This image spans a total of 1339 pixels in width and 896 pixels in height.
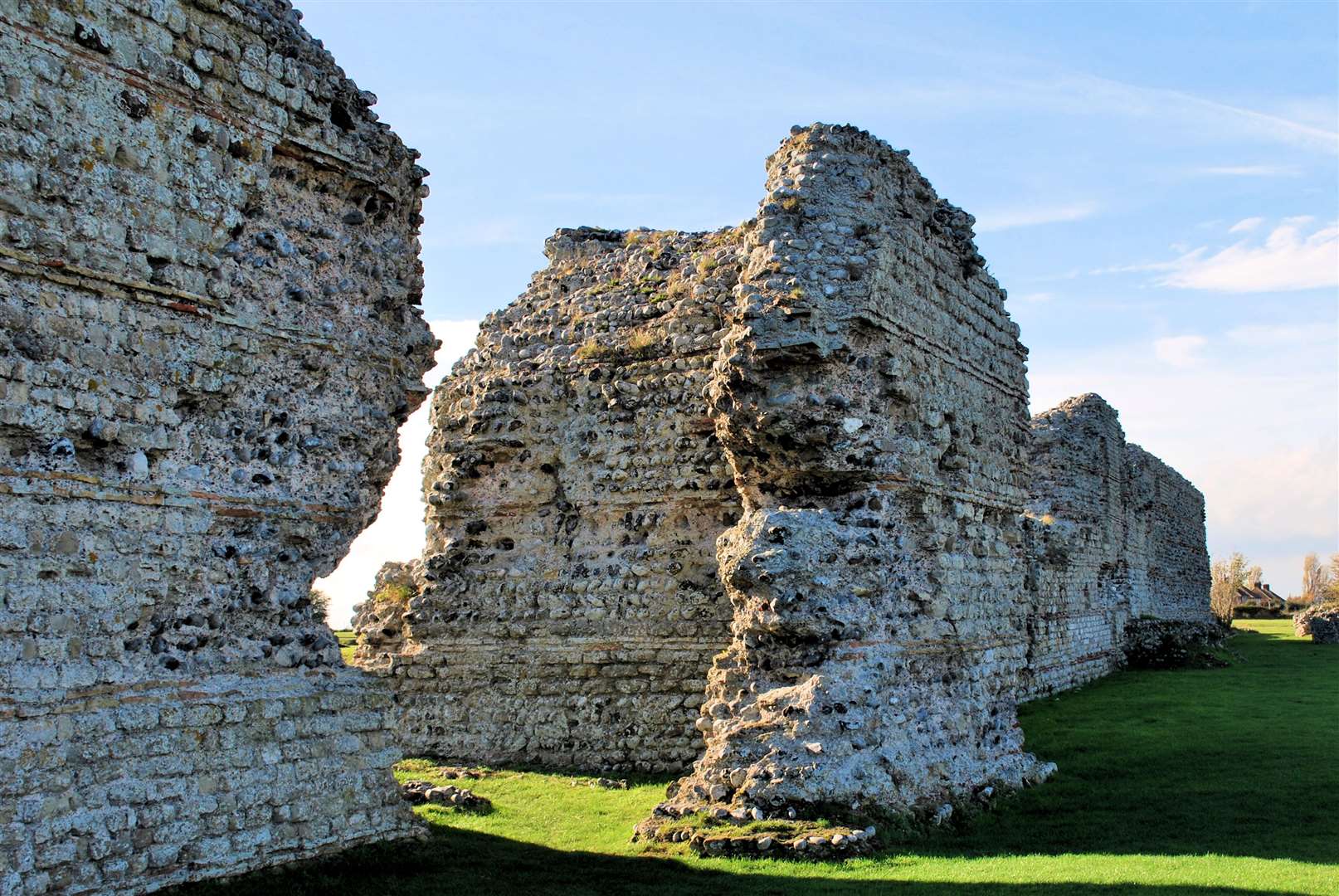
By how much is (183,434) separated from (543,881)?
3738 millimetres

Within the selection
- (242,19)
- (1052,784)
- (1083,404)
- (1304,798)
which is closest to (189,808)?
(242,19)

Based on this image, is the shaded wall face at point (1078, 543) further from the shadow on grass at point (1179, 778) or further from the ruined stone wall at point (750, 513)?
the ruined stone wall at point (750, 513)

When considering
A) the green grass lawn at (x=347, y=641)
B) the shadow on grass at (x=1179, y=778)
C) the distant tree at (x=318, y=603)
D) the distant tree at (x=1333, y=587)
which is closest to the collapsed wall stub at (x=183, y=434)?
the distant tree at (x=318, y=603)

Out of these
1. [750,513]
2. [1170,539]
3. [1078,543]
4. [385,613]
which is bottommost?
[385,613]

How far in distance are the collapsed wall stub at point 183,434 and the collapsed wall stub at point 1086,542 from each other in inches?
453

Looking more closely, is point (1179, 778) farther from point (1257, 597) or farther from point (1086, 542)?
point (1257, 597)

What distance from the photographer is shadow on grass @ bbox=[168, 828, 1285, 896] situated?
7250 mm

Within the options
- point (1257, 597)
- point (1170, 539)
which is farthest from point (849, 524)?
point (1257, 597)

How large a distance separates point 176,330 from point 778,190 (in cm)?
530

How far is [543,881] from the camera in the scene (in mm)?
8070

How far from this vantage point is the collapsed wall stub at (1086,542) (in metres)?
20.0

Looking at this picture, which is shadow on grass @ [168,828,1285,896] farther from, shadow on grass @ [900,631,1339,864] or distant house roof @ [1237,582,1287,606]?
distant house roof @ [1237,582,1287,606]

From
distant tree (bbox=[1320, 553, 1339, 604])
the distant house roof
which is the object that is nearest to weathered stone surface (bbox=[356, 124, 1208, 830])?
distant tree (bbox=[1320, 553, 1339, 604])

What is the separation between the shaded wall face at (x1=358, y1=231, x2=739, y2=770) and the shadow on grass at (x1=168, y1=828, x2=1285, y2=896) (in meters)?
3.92
